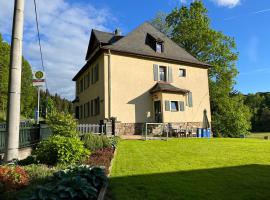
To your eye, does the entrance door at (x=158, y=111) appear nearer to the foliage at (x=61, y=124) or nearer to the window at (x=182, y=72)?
the window at (x=182, y=72)

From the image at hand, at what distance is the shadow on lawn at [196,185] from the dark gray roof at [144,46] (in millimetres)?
15994

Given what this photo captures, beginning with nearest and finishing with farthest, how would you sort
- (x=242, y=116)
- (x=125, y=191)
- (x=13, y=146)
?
(x=125, y=191)
(x=13, y=146)
(x=242, y=116)

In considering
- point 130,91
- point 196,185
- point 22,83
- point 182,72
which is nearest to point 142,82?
point 130,91

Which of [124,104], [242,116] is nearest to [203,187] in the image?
[124,104]

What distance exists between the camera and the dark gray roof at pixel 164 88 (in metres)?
21.9

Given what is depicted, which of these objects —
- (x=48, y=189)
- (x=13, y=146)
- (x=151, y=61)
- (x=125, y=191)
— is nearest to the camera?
(x=48, y=189)

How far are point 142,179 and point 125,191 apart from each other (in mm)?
1096

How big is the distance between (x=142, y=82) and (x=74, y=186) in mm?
18744

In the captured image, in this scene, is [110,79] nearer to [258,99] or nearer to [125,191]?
[125,191]

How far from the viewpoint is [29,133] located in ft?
36.4

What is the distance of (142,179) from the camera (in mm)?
6422

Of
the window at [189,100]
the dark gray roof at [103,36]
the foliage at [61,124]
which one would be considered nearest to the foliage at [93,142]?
the foliage at [61,124]

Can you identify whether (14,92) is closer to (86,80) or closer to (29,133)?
(29,133)

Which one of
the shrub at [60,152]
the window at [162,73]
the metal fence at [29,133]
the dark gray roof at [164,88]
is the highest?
the window at [162,73]
